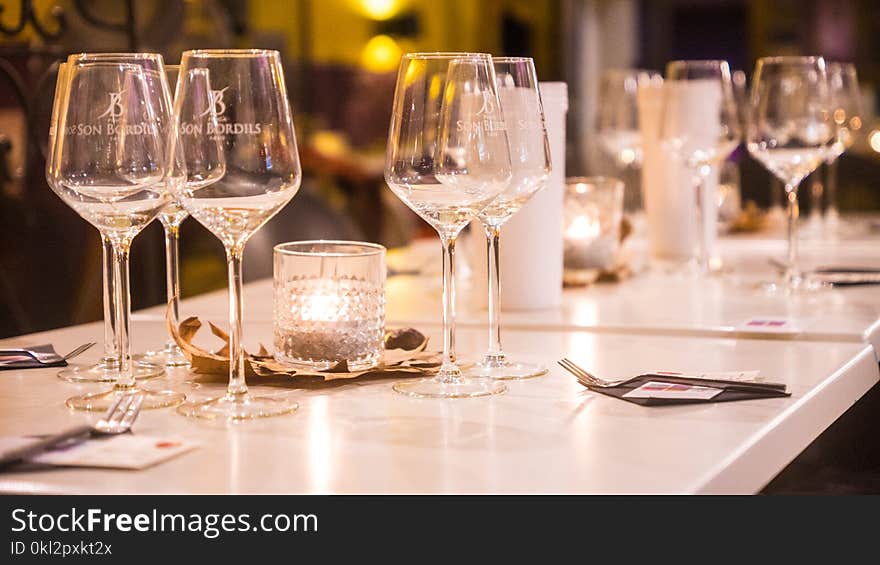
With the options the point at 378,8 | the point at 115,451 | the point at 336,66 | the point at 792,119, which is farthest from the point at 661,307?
the point at 378,8

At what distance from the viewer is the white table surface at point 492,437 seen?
886 mm

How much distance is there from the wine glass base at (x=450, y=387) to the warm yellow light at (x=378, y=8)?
32.5ft

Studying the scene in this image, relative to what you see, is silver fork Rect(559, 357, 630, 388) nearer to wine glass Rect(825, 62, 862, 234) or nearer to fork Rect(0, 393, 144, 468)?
fork Rect(0, 393, 144, 468)

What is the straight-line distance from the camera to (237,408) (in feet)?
3.63

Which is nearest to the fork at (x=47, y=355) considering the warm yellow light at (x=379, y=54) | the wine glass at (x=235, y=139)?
the wine glass at (x=235, y=139)

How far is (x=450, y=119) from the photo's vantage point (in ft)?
3.84

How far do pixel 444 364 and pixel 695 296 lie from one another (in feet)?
2.51

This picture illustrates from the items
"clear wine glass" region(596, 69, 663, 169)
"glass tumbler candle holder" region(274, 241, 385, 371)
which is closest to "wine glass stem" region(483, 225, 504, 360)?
"glass tumbler candle holder" region(274, 241, 385, 371)

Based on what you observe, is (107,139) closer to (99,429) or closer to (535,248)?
(99,429)

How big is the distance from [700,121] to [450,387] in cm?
113

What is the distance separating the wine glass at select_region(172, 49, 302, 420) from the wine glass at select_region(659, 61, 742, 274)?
3.77 ft

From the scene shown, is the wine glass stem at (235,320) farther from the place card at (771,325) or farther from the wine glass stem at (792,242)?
the wine glass stem at (792,242)
